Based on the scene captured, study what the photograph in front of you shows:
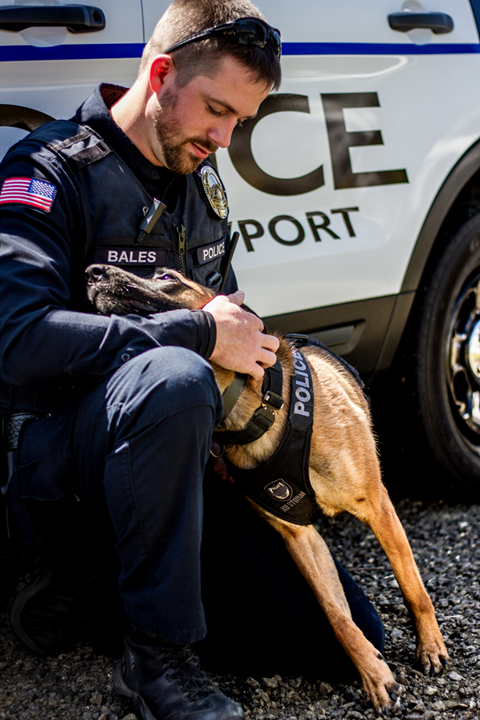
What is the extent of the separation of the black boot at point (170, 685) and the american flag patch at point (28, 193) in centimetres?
97

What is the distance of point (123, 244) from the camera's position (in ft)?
5.74

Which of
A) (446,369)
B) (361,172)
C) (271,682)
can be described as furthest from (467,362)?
(271,682)

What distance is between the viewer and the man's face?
1729mm

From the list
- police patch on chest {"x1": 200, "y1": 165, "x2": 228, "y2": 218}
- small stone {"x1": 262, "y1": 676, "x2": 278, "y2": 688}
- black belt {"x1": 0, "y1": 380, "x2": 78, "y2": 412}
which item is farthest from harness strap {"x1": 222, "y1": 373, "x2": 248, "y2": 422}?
small stone {"x1": 262, "y1": 676, "x2": 278, "y2": 688}

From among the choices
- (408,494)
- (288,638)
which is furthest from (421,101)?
(288,638)

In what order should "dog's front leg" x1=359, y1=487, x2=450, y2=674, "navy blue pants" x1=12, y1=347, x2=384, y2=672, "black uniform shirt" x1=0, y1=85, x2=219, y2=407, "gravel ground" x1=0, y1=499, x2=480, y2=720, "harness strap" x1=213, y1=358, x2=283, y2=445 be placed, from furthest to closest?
1. "dog's front leg" x1=359, y1=487, x2=450, y2=674
2. "harness strap" x1=213, y1=358, x2=283, y2=445
3. "gravel ground" x1=0, y1=499, x2=480, y2=720
4. "black uniform shirt" x1=0, y1=85, x2=219, y2=407
5. "navy blue pants" x1=12, y1=347, x2=384, y2=672

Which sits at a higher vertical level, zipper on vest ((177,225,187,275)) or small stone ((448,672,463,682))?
zipper on vest ((177,225,187,275))

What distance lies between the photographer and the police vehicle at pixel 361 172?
193 cm

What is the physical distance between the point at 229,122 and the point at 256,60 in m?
0.16

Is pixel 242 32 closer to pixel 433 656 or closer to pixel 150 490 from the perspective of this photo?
pixel 150 490

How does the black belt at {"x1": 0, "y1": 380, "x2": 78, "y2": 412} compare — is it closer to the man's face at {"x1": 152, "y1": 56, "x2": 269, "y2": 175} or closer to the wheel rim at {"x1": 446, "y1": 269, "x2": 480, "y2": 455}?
the man's face at {"x1": 152, "y1": 56, "x2": 269, "y2": 175}

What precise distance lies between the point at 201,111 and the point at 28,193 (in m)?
0.49

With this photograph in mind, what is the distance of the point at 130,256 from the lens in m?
1.76

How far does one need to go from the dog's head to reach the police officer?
26mm
